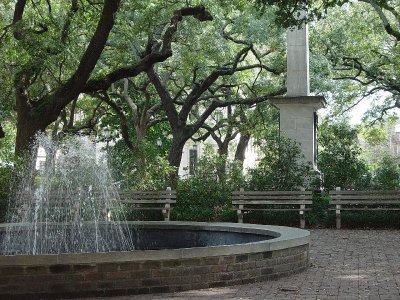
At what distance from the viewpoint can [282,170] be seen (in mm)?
18031

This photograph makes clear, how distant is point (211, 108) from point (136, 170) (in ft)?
24.8

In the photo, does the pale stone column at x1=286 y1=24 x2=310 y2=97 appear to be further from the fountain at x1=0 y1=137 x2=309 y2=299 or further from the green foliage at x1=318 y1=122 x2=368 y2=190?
the fountain at x1=0 y1=137 x2=309 y2=299

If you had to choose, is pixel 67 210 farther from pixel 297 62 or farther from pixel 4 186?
pixel 297 62

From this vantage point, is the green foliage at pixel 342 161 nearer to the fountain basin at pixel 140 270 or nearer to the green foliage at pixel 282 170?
the green foliage at pixel 282 170

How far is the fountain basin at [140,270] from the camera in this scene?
7.38 m

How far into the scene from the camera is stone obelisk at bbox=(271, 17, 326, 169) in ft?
61.1

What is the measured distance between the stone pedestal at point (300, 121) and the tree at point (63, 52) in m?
3.33

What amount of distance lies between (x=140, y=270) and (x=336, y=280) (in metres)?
2.58

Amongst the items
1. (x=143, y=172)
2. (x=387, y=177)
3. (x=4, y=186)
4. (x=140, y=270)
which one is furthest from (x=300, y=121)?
(x=140, y=270)

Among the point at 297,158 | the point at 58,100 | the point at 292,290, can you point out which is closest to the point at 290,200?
the point at 297,158

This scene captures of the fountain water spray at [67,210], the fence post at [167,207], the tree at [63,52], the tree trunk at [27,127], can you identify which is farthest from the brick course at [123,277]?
the tree trunk at [27,127]

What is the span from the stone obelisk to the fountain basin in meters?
10.0

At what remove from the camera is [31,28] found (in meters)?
17.3

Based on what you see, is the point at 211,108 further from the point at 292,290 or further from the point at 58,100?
the point at 292,290
